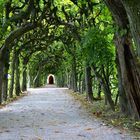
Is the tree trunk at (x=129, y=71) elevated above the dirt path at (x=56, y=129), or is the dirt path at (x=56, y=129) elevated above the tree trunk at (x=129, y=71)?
the tree trunk at (x=129, y=71)

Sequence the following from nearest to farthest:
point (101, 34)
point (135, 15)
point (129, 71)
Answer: point (135, 15), point (129, 71), point (101, 34)

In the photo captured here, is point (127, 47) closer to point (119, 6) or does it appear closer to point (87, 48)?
point (119, 6)

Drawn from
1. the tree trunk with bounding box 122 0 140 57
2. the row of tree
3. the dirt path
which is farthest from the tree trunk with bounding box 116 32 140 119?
the tree trunk with bounding box 122 0 140 57

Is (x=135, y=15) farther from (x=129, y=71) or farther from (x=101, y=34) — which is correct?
(x=101, y=34)

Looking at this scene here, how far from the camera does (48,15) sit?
850 inches

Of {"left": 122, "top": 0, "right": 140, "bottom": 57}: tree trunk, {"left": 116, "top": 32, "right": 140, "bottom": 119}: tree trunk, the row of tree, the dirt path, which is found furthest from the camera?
{"left": 116, "top": 32, "right": 140, "bottom": 119}: tree trunk

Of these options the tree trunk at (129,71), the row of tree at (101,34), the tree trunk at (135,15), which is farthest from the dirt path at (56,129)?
the tree trunk at (135,15)

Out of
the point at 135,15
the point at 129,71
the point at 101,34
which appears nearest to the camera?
the point at 135,15

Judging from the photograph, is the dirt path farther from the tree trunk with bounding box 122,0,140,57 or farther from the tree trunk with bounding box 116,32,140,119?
the tree trunk with bounding box 122,0,140,57

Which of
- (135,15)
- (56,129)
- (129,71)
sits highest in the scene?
(135,15)

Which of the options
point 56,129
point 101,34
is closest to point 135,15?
point 56,129

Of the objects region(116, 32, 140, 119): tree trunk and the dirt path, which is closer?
the dirt path

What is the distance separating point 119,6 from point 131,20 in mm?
2457

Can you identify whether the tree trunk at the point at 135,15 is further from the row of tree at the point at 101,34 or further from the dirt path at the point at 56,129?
the dirt path at the point at 56,129
